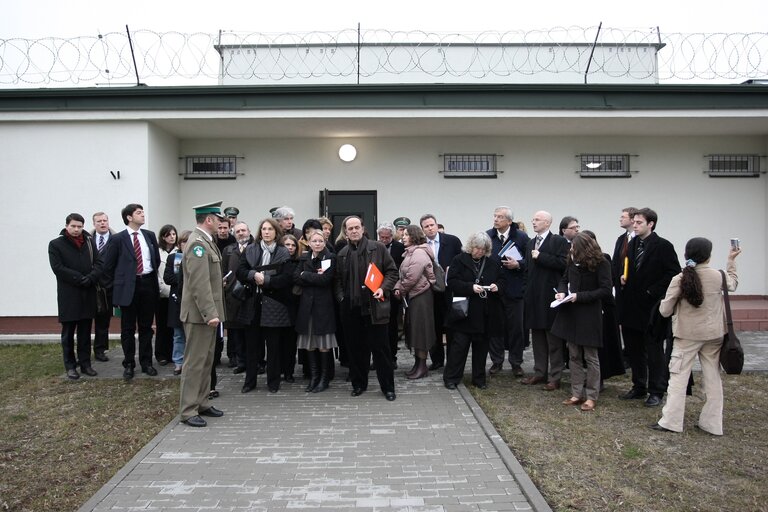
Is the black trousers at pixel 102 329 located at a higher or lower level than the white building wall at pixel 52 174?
lower

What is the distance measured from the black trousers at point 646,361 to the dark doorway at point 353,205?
6.51 metres

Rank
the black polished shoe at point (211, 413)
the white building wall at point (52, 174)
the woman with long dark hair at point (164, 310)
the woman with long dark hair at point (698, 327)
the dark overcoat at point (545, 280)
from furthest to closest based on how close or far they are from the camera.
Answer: the white building wall at point (52, 174) → the woman with long dark hair at point (164, 310) → the dark overcoat at point (545, 280) → the black polished shoe at point (211, 413) → the woman with long dark hair at point (698, 327)

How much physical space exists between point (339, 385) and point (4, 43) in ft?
29.7

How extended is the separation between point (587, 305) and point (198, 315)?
4013 millimetres

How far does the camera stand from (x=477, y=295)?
6.71m

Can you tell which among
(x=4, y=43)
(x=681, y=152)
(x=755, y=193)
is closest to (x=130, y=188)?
(x=4, y=43)

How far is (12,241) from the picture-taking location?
34.6 feet

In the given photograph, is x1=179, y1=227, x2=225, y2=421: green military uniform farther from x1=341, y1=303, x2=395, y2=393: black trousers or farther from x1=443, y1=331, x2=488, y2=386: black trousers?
x1=443, y1=331, x2=488, y2=386: black trousers

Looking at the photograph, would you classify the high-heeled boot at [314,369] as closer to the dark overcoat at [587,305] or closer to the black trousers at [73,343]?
the dark overcoat at [587,305]

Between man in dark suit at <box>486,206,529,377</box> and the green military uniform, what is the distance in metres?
3.65

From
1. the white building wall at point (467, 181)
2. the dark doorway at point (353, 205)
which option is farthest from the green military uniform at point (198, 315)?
the white building wall at point (467, 181)

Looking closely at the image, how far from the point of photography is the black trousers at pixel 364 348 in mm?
6371

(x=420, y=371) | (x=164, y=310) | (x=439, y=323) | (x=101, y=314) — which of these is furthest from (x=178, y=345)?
(x=439, y=323)

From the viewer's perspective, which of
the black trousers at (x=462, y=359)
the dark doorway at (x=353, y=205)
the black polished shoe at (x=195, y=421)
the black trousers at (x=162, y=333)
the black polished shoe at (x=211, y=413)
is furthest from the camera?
the dark doorway at (x=353, y=205)
